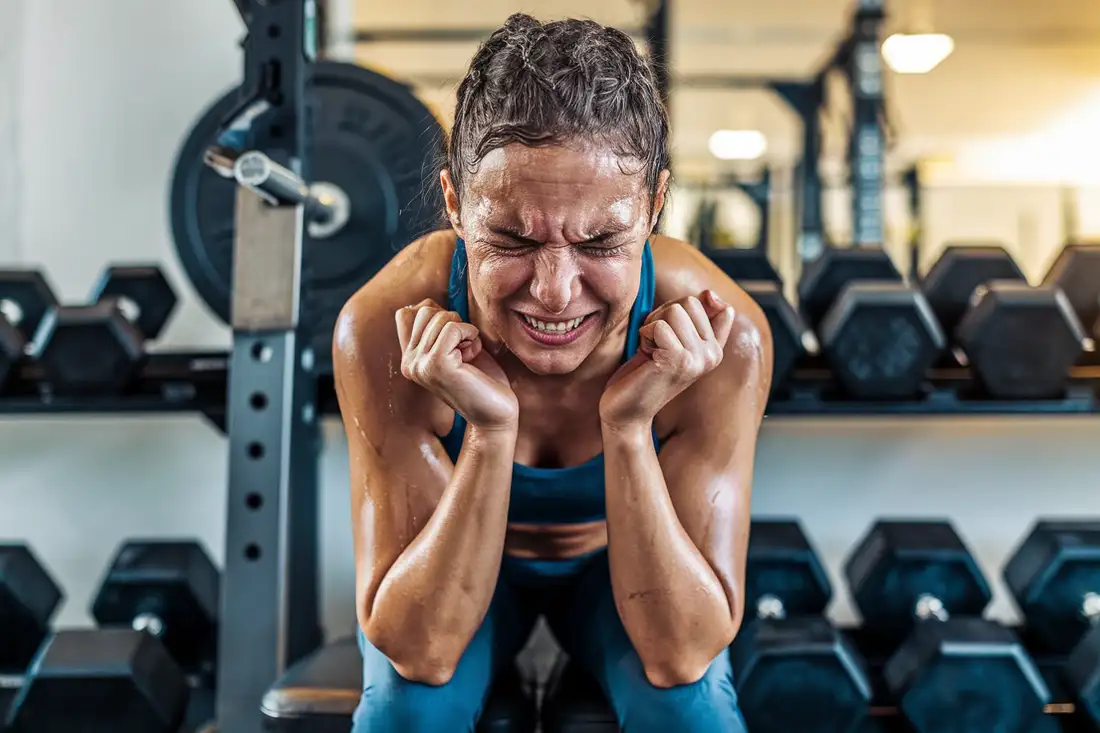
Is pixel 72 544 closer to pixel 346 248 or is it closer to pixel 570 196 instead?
pixel 346 248

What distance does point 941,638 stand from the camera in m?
1.39

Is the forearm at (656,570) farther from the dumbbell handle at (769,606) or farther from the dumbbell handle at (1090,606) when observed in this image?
the dumbbell handle at (1090,606)

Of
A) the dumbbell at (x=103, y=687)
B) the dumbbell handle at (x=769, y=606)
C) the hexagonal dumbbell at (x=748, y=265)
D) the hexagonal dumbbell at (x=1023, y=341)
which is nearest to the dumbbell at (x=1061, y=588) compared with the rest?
the hexagonal dumbbell at (x=1023, y=341)

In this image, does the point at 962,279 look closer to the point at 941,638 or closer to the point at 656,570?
the point at 941,638

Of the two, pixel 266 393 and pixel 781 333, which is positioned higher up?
pixel 781 333

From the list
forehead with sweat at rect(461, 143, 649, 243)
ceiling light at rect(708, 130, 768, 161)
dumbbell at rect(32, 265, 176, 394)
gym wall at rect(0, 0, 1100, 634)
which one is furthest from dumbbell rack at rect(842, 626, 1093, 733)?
ceiling light at rect(708, 130, 768, 161)

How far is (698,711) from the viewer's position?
935 mm

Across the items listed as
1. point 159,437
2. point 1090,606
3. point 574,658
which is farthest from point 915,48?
point 574,658

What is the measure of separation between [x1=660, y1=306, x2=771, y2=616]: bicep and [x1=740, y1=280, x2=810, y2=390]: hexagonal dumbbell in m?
0.64

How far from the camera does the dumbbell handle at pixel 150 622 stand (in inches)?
66.9

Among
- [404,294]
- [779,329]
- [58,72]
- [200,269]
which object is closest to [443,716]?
[404,294]

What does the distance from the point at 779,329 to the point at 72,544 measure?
1565mm

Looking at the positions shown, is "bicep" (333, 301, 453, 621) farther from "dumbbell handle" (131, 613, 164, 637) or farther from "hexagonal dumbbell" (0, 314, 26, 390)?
"hexagonal dumbbell" (0, 314, 26, 390)

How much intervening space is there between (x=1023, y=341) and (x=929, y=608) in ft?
1.67
